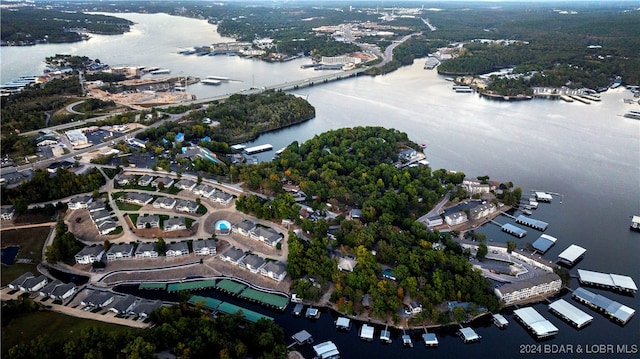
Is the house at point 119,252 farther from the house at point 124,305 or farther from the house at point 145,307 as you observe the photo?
the house at point 145,307

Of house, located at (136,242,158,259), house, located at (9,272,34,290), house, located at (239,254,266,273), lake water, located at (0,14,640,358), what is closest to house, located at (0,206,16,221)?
house, located at (9,272,34,290)

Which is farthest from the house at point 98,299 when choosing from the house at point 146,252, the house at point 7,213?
the house at point 7,213

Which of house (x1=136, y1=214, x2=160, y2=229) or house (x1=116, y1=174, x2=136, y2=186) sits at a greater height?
house (x1=116, y1=174, x2=136, y2=186)

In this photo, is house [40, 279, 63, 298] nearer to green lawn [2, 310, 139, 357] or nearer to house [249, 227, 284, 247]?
green lawn [2, 310, 139, 357]

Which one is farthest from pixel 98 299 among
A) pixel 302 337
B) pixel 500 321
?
pixel 500 321

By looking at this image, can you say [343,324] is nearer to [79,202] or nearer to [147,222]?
[147,222]

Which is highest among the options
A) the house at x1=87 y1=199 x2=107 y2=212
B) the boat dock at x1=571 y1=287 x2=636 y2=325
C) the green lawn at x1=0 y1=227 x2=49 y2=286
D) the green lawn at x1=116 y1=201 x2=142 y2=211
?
the house at x1=87 y1=199 x2=107 y2=212
